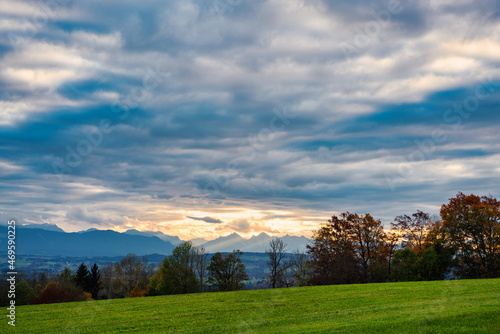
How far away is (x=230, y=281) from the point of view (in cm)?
7150

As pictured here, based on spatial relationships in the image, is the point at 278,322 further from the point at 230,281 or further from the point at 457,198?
the point at 457,198

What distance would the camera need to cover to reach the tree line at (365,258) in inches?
2544

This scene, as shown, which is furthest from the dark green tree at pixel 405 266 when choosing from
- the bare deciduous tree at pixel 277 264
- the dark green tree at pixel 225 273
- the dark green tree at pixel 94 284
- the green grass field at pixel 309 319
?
the dark green tree at pixel 94 284

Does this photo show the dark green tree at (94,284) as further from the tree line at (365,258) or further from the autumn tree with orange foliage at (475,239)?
the autumn tree with orange foliage at (475,239)

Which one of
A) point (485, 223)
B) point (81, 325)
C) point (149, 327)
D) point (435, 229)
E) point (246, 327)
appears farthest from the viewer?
point (435, 229)

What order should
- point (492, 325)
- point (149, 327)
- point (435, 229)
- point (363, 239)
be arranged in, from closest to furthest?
point (492, 325), point (149, 327), point (435, 229), point (363, 239)

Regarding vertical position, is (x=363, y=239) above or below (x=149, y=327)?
above

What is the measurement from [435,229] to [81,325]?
205 feet

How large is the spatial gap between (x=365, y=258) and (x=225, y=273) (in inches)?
1099

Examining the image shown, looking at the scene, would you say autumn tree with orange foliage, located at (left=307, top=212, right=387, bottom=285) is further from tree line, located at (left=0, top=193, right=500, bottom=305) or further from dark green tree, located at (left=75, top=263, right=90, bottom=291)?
dark green tree, located at (left=75, top=263, right=90, bottom=291)

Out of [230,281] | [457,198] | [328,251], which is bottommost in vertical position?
[230,281]

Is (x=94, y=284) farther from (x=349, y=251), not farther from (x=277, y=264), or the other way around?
(x=349, y=251)

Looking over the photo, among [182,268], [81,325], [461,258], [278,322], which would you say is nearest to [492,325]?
[278,322]

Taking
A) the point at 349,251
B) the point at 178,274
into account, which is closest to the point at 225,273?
the point at 178,274
